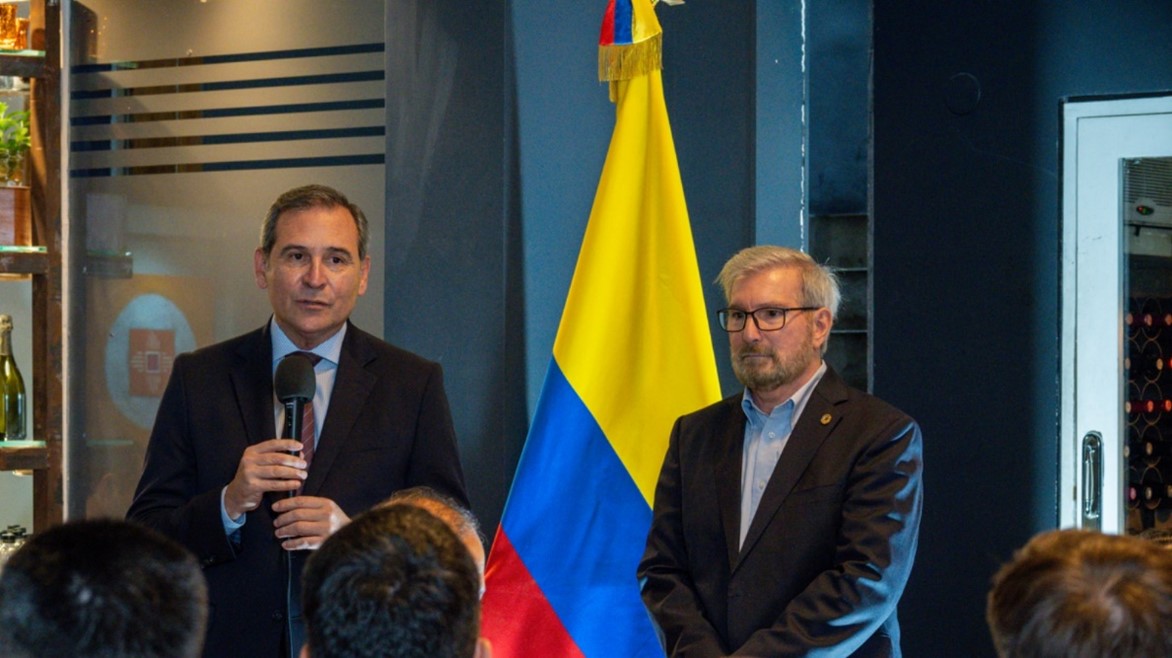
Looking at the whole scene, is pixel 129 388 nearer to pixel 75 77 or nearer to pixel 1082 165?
pixel 75 77

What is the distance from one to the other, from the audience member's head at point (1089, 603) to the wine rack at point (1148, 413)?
3956 mm

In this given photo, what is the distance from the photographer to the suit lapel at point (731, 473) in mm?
2828

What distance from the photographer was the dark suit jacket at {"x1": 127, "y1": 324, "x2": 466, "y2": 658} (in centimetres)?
236

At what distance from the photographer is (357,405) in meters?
2.45

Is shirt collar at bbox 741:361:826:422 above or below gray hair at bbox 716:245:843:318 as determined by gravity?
below

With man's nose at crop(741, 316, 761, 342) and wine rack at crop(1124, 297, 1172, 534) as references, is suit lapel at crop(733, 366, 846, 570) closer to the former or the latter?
man's nose at crop(741, 316, 761, 342)

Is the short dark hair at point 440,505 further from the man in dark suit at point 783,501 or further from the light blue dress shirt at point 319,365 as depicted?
the man in dark suit at point 783,501

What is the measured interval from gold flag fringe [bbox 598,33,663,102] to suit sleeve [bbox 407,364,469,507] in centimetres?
142

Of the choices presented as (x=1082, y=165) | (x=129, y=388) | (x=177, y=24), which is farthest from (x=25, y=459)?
(x=1082, y=165)

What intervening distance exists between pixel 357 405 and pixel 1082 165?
3645 mm

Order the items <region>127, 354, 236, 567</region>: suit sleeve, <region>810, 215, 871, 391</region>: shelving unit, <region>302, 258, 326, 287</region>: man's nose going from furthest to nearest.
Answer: <region>810, 215, 871, 391</region>: shelving unit < <region>302, 258, 326, 287</region>: man's nose < <region>127, 354, 236, 567</region>: suit sleeve

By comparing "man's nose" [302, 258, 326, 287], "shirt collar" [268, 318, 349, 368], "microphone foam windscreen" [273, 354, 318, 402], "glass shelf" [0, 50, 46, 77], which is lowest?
"microphone foam windscreen" [273, 354, 318, 402]

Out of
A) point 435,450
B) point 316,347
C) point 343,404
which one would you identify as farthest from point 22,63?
point 435,450

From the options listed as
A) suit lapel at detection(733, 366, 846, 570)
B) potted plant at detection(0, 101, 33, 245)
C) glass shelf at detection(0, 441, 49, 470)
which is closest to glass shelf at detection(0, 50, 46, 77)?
potted plant at detection(0, 101, 33, 245)
